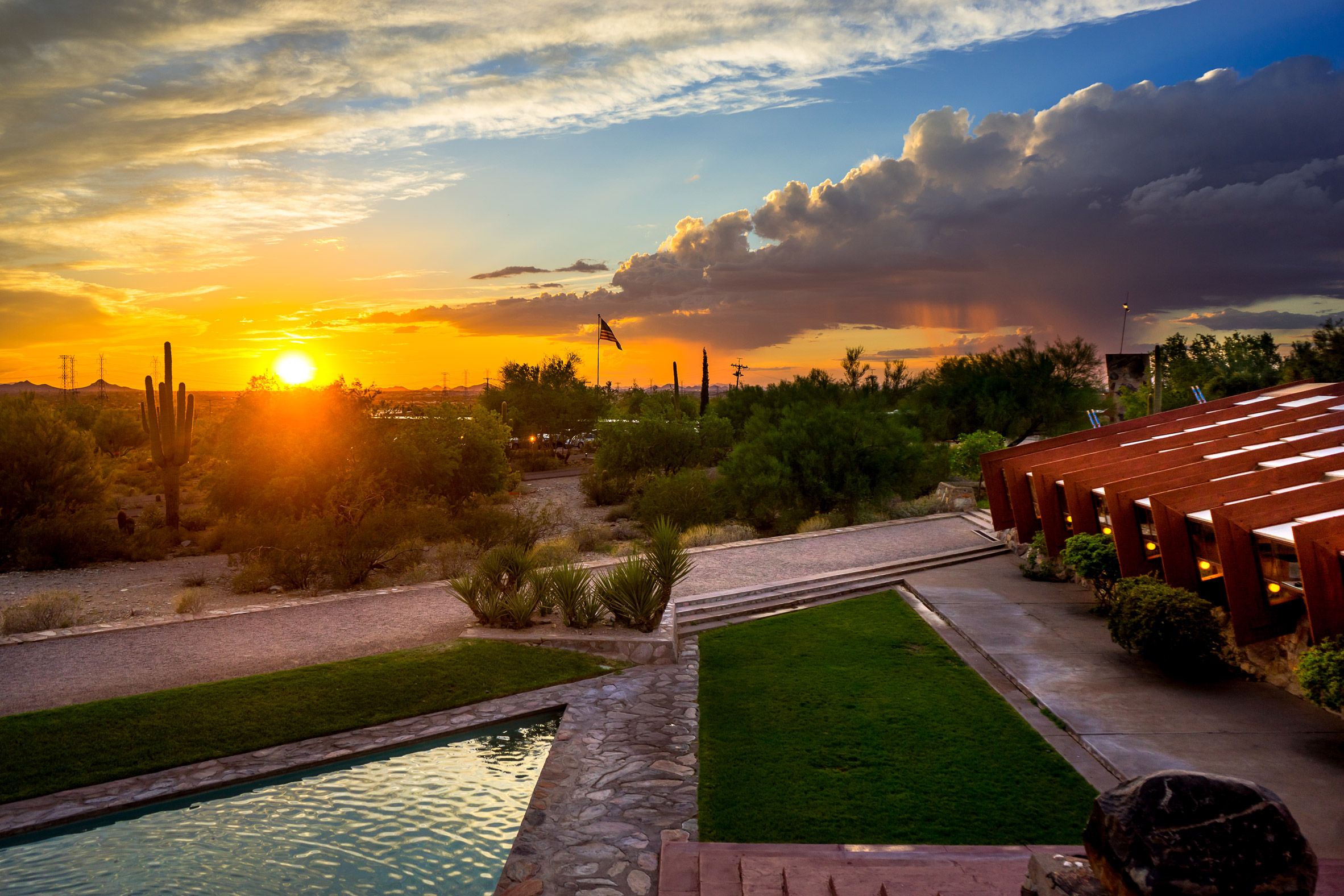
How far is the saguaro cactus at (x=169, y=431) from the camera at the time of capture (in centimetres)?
2381

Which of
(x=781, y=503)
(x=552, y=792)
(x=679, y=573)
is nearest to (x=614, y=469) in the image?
(x=781, y=503)

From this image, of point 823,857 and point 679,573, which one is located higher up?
point 679,573

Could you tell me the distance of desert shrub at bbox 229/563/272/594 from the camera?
15.8 m

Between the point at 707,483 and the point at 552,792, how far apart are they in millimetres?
19640

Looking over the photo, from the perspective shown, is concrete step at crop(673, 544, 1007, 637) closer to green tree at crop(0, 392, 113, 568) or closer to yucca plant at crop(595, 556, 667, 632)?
yucca plant at crop(595, 556, 667, 632)

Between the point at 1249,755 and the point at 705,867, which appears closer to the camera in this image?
the point at 705,867

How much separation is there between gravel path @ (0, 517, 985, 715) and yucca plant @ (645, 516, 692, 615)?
2126 mm

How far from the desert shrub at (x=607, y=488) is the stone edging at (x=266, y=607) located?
12993mm

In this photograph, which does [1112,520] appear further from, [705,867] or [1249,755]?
[705,867]

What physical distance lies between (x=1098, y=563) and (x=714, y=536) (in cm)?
951

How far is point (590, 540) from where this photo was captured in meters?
21.6

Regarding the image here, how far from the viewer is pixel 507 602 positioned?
10867mm

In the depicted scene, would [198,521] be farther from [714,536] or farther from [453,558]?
[714,536]

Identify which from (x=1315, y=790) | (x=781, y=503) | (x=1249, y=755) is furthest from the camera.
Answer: (x=781, y=503)
